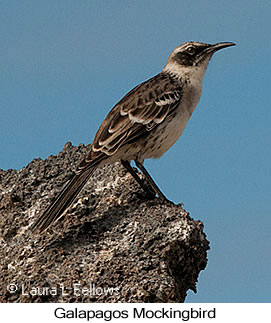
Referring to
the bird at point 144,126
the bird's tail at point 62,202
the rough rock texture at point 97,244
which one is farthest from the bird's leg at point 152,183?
the bird's tail at point 62,202

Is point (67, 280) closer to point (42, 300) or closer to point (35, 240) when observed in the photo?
point (42, 300)

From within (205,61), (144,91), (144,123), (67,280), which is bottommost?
(67,280)

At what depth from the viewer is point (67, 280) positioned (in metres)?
5.97

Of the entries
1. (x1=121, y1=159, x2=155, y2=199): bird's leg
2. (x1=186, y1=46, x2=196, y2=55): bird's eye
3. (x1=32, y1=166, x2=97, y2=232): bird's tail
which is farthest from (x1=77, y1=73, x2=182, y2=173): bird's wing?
(x1=186, y1=46, x2=196, y2=55): bird's eye

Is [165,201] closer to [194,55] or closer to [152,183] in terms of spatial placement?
[152,183]

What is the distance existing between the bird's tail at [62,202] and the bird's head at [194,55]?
2443 mm

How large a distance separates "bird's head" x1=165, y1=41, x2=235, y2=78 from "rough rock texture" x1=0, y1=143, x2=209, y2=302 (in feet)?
6.35

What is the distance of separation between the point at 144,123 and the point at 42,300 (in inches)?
109

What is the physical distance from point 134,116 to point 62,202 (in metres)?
1.61

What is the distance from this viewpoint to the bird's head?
8352mm

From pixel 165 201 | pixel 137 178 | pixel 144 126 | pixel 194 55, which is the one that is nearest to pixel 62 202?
pixel 137 178

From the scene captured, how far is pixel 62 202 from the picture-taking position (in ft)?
22.1

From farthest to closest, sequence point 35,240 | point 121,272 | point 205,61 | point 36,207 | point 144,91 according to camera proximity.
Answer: point 205,61, point 144,91, point 36,207, point 35,240, point 121,272
